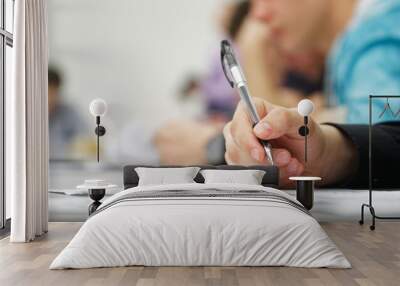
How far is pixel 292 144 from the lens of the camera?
770 cm

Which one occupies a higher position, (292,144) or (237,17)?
(237,17)

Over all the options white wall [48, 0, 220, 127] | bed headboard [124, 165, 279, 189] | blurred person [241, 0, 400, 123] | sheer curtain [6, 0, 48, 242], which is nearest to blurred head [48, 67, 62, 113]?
white wall [48, 0, 220, 127]

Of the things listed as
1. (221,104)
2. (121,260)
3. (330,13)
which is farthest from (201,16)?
(121,260)

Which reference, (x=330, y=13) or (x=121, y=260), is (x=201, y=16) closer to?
(x=330, y=13)

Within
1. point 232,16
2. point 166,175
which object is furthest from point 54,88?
point 232,16

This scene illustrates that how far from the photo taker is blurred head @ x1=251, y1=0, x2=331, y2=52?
7.71m

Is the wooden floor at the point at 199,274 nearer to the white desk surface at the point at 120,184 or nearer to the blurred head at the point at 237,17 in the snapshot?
the white desk surface at the point at 120,184

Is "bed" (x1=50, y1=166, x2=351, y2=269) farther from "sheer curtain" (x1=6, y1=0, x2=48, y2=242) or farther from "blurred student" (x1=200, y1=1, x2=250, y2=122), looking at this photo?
"blurred student" (x1=200, y1=1, x2=250, y2=122)

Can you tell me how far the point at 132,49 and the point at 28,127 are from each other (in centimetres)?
197

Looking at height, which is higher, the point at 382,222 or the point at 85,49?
the point at 85,49

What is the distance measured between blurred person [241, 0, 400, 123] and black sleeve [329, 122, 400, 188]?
131 mm

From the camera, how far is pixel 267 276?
4582 mm

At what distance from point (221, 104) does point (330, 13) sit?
5.77 ft

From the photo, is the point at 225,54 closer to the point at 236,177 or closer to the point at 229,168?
the point at 229,168
